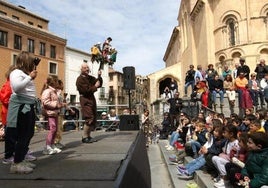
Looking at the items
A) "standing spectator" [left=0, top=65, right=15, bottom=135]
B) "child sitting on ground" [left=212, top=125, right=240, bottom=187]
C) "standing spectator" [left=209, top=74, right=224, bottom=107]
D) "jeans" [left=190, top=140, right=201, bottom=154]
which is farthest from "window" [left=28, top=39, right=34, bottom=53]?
"child sitting on ground" [left=212, top=125, right=240, bottom=187]

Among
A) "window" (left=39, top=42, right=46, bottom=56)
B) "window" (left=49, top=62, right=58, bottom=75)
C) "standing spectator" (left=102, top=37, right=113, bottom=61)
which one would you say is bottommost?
"standing spectator" (left=102, top=37, right=113, bottom=61)

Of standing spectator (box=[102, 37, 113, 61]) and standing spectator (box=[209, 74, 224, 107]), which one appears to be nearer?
standing spectator (box=[102, 37, 113, 61])

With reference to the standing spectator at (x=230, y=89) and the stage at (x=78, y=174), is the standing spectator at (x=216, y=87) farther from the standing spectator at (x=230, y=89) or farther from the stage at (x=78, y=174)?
the stage at (x=78, y=174)

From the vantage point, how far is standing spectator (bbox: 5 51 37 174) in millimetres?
3710

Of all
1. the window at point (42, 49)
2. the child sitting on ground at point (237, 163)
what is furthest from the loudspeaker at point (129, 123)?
the window at point (42, 49)

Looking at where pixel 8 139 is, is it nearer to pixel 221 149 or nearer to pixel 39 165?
pixel 39 165

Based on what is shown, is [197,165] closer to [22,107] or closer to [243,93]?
[22,107]

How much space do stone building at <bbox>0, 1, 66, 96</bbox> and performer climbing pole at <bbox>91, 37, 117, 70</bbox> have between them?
24356 mm

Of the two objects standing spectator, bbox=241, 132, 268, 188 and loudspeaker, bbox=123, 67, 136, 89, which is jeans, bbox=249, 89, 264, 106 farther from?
standing spectator, bbox=241, 132, 268, 188

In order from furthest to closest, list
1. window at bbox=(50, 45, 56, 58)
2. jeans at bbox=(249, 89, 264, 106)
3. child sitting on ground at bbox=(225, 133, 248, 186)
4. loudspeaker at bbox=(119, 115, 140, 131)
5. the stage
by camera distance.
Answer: window at bbox=(50, 45, 56, 58), jeans at bbox=(249, 89, 264, 106), loudspeaker at bbox=(119, 115, 140, 131), child sitting on ground at bbox=(225, 133, 248, 186), the stage

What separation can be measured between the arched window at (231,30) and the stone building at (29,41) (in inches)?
760

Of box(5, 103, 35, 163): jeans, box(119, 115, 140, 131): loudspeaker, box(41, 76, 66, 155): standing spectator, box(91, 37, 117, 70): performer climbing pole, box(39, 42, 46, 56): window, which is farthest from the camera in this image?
box(39, 42, 46, 56): window

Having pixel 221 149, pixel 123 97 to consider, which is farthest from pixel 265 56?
pixel 123 97

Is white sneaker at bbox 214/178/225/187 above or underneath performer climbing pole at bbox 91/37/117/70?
underneath
